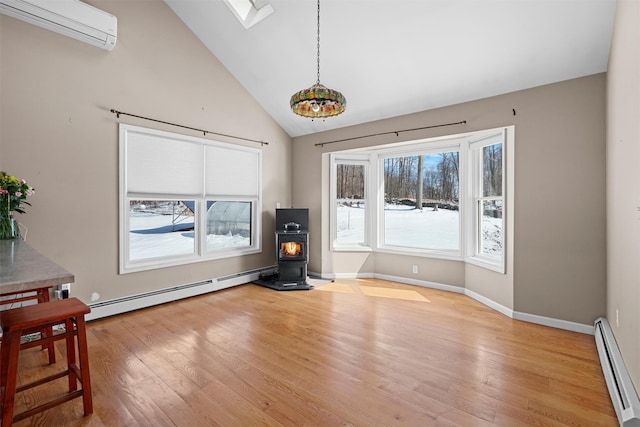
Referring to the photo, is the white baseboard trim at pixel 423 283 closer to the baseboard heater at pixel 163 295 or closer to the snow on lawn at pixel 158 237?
the baseboard heater at pixel 163 295

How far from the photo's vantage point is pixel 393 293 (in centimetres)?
461

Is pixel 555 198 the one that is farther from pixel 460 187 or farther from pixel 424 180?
pixel 424 180

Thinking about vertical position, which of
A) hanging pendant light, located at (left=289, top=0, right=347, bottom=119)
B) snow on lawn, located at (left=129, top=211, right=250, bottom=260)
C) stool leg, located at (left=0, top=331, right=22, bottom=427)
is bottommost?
stool leg, located at (left=0, top=331, right=22, bottom=427)

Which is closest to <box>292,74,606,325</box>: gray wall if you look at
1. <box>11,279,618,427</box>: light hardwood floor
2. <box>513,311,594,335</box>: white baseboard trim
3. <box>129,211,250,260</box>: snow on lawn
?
<box>513,311,594,335</box>: white baseboard trim

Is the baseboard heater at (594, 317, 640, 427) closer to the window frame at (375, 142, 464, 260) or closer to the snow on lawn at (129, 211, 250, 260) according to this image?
the window frame at (375, 142, 464, 260)

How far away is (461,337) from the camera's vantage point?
312 centimetres

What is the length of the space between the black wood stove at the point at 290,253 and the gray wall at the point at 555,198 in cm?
257

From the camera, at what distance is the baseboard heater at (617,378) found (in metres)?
1.75

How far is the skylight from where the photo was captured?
3.88 m

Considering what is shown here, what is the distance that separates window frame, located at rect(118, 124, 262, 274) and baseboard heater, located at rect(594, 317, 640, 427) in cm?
440

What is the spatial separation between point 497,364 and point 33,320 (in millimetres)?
3187

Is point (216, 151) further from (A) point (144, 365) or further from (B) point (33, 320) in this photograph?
(B) point (33, 320)

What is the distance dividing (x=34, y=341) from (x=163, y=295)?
91.0 inches

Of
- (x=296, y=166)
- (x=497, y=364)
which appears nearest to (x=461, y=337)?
(x=497, y=364)
